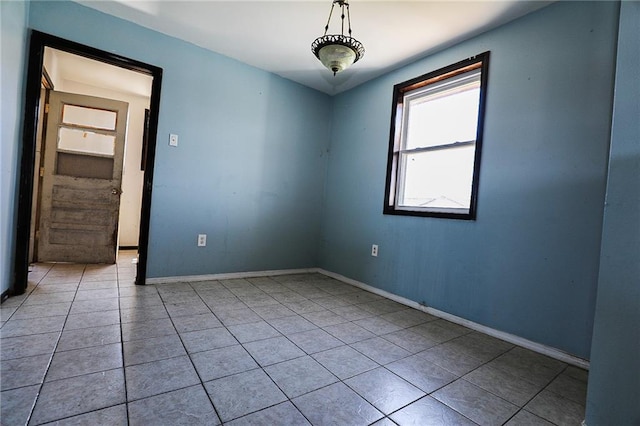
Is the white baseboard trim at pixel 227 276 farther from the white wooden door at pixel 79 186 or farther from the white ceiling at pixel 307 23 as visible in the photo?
the white ceiling at pixel 307 23

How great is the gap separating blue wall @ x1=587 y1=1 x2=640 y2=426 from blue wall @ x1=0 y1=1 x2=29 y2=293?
3.29m

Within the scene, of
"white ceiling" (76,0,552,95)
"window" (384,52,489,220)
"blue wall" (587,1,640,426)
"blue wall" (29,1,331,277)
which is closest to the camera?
"blue wall" (587,1,640,426)

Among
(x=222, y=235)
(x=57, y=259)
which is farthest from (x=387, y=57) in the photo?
(x=57, y=259)

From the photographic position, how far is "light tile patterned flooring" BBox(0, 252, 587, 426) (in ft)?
3.63

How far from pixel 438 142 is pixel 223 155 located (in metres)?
2.19

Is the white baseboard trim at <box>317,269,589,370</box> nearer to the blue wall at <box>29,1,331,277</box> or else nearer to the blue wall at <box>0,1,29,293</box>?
the blue wall at <box>29,1,331,277</box>

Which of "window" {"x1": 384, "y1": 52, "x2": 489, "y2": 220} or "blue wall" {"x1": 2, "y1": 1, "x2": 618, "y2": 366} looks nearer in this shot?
"blue wall" {"x1": 2, "y1": 1, "x2": 618, "y2": 366}

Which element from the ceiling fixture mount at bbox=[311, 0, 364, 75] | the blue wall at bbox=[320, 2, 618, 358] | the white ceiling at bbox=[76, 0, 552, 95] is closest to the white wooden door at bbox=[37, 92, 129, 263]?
the white ceiling at bbox=[76, 0, 552, 95]

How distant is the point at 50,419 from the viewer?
99cm

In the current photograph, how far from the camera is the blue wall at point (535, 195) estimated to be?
1.69m

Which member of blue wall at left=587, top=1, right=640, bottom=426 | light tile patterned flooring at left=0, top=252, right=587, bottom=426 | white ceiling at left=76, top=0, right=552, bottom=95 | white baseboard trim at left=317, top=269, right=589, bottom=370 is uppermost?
white ceiling at left=76, top=0, right=552, bottom=95

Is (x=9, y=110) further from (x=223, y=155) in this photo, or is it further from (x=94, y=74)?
(x=94, y=74)

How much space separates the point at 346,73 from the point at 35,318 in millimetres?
3332

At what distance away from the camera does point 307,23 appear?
2295mm
